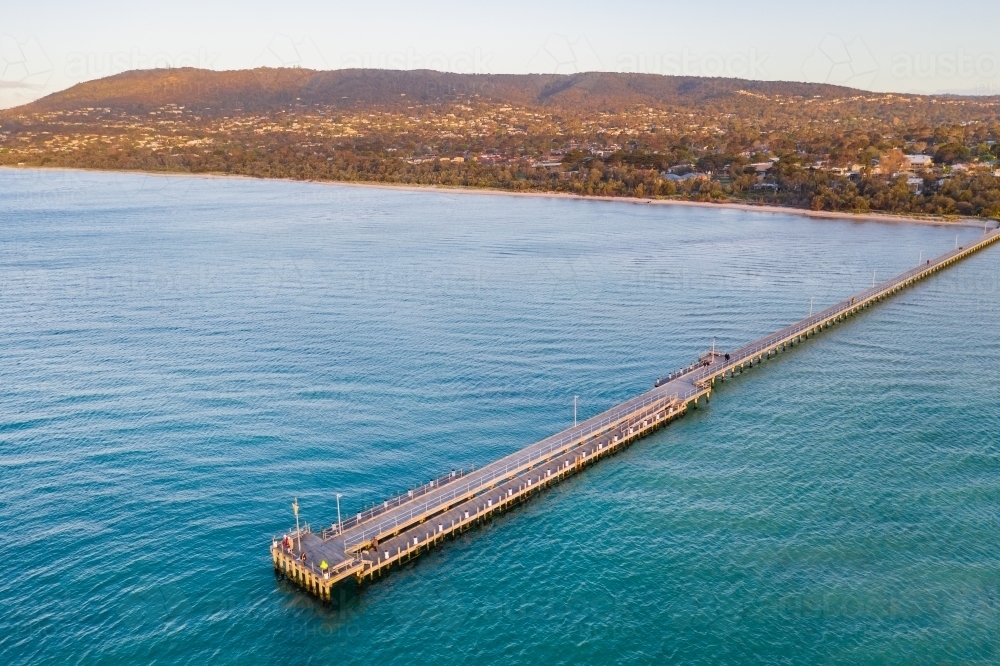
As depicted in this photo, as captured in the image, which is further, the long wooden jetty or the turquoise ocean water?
the long wooden jetty

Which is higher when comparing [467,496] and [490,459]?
[490,459]

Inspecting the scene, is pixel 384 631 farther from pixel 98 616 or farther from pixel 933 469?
pixel 933 469

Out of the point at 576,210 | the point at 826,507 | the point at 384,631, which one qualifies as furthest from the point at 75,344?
the point at 576,210

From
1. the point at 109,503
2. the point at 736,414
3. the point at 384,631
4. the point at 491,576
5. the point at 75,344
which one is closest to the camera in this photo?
the point at 384,631

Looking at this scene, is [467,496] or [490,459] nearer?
[467,496]
